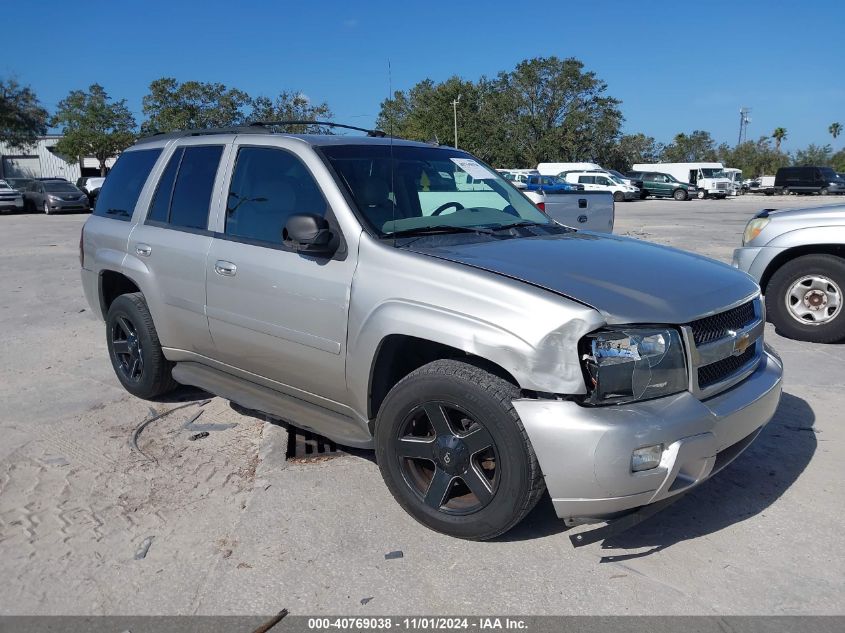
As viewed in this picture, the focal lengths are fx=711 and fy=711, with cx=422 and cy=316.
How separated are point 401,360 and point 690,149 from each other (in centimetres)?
9438

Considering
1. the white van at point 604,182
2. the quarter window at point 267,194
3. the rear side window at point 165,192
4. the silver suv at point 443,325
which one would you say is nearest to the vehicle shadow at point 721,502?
the silver suv at point 443,325

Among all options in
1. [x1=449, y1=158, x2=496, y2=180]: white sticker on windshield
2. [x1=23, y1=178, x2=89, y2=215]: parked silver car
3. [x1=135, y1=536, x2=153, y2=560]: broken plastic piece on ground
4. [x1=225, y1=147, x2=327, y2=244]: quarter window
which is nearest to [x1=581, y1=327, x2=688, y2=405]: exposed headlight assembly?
[x1=225, y1=147, x2=327, y2=244]: quarter window

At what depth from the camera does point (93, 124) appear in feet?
172

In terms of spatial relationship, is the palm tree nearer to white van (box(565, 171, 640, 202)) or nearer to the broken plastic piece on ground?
white van (box(565, 171, 640, 202))

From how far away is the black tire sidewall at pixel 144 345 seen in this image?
15.6 feet

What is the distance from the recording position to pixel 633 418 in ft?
8.85

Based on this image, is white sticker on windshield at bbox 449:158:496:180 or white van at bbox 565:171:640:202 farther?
white van at bbox 565:171:640:202

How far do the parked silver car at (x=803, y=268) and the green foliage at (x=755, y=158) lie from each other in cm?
7294

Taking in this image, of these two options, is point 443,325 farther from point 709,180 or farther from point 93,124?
Answer: point 93,124

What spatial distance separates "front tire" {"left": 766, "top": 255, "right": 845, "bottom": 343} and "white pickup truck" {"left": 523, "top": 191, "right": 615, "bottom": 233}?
2.44m

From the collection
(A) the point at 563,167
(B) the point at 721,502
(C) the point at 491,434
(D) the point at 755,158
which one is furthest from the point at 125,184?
(D) the point at 755,158

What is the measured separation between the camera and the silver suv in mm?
2752

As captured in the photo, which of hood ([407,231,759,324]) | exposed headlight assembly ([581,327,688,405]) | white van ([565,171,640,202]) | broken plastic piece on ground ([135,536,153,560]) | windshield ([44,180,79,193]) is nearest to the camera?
exposed headlight assembly ([581,327,688,405])

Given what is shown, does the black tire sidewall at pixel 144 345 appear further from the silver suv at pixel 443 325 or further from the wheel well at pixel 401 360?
the wheel well at pixel 401 360
